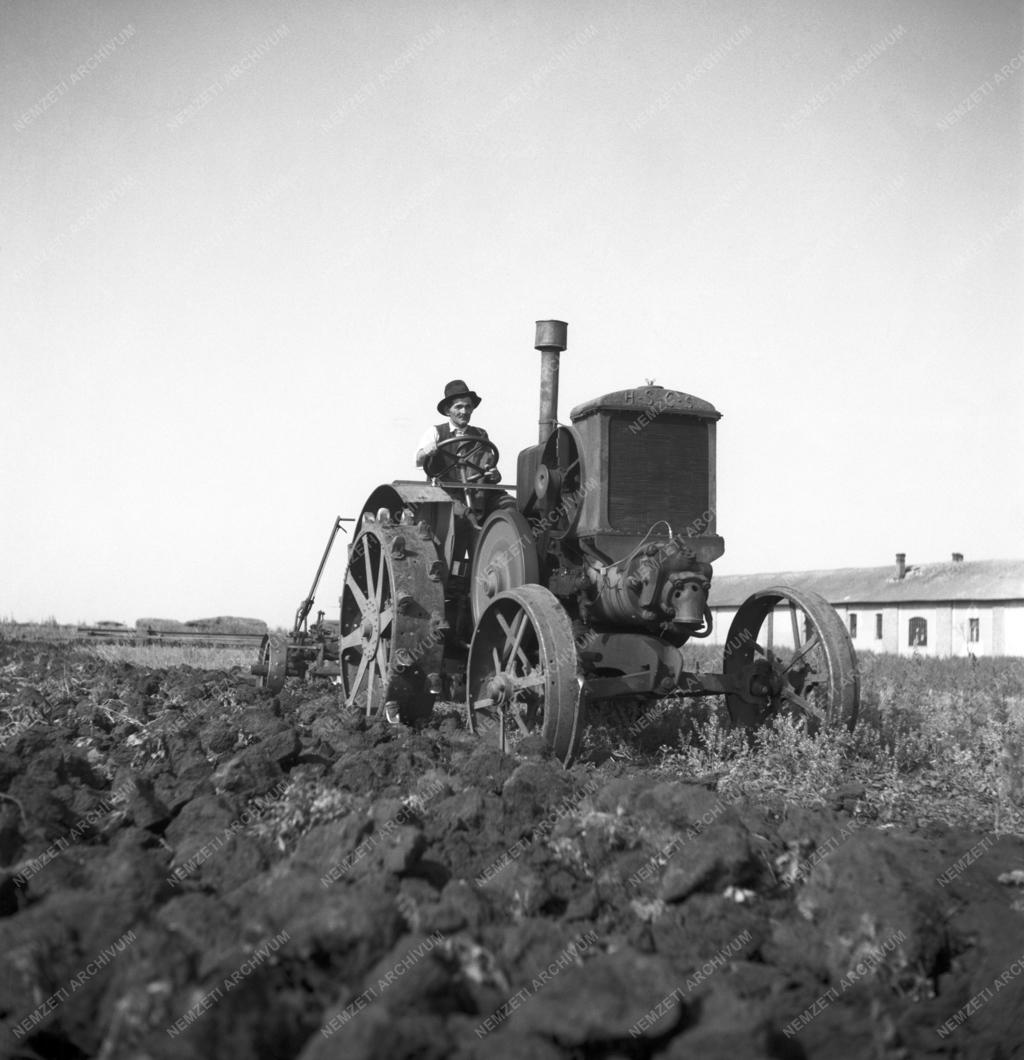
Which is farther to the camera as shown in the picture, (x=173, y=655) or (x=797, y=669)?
(x=173, y=655)

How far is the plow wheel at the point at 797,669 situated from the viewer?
18.5 ft

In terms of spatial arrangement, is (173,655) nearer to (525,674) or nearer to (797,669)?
(525,674)

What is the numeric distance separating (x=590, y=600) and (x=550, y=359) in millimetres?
2125

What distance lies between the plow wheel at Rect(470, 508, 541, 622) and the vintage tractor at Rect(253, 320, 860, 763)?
0.01 metres

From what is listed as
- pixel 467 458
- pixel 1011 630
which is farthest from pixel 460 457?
pixel 1011 630

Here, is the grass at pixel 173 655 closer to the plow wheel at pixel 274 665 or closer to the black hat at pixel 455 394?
the plow wheel at pixel 274 665

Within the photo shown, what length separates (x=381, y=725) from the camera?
20.6 feet

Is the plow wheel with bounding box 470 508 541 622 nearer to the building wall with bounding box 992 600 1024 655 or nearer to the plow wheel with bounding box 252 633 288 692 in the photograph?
the plow wheel with bounding box 252 633 288 692

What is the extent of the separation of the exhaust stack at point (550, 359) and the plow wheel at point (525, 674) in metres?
1.96

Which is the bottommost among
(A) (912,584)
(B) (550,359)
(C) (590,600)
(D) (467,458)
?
(C) (590,600)

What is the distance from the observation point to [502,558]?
6.41 metres

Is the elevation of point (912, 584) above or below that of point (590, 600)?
above

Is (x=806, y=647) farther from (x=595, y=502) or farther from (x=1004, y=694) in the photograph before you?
(x=1004, y=694)

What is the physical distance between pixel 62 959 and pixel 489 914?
109 cm
